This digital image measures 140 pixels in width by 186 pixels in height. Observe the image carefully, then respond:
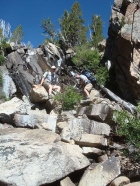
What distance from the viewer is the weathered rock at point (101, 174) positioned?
7679 millimetres

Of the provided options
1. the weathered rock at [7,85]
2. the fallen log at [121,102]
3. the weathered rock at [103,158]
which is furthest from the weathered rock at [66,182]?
the weathered rock at [7,85]

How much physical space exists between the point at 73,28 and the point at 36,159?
36641 mm

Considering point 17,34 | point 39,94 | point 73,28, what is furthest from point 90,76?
point 17,34

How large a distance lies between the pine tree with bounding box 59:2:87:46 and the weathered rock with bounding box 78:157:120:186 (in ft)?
113

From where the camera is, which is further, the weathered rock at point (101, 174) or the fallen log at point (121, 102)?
the fallen log at point (121, 102)

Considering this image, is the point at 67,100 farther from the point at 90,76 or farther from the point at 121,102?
the point at 90,76

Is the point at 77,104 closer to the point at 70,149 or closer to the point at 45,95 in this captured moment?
the point at 45,95

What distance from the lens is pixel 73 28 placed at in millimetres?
42281

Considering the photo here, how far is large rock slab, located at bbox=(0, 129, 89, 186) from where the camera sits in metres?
7.50

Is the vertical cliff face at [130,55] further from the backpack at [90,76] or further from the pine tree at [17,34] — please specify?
the pine tree at [17,34]

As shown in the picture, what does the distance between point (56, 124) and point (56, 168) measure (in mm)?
2970

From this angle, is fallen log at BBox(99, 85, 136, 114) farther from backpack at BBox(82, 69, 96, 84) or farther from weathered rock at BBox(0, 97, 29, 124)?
weathered rock at BBox(0, 97, 29, 124)

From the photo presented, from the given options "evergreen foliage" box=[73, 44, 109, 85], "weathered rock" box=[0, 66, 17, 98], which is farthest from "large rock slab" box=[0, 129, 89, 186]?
"evergreen foliage" box=[73, 44, 109, 85]

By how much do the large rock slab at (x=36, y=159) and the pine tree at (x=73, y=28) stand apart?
33456 mm
